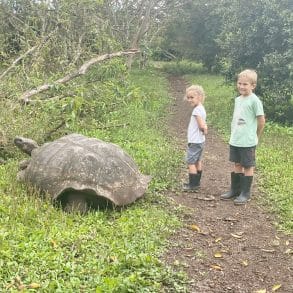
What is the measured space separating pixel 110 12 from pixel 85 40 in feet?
22.7

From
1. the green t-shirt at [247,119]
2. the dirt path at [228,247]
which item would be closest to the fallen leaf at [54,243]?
the dirt path at [228,247]

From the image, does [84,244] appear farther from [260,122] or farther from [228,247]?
[260,122]

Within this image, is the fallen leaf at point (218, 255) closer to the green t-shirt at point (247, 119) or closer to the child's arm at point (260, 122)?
the green t-shirt at point (247, 119)

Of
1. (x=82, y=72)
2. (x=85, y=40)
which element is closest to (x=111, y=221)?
(x=82, y=72)

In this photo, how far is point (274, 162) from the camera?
8164mm

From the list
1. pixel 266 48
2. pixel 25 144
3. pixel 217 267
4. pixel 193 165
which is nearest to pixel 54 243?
pixel 217 267

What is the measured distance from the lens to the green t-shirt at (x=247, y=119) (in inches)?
238

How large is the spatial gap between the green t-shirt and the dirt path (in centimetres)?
77

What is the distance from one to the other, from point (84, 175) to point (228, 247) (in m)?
1.69

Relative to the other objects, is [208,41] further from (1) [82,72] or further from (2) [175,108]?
(1) [82,72]

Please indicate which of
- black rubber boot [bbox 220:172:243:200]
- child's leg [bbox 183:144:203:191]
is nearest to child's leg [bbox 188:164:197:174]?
child's leg [bbox 183:144:203:191]

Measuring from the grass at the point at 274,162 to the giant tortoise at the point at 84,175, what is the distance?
1.62 metres

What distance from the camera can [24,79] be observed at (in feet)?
30.5

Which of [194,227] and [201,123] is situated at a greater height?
[201,123]
